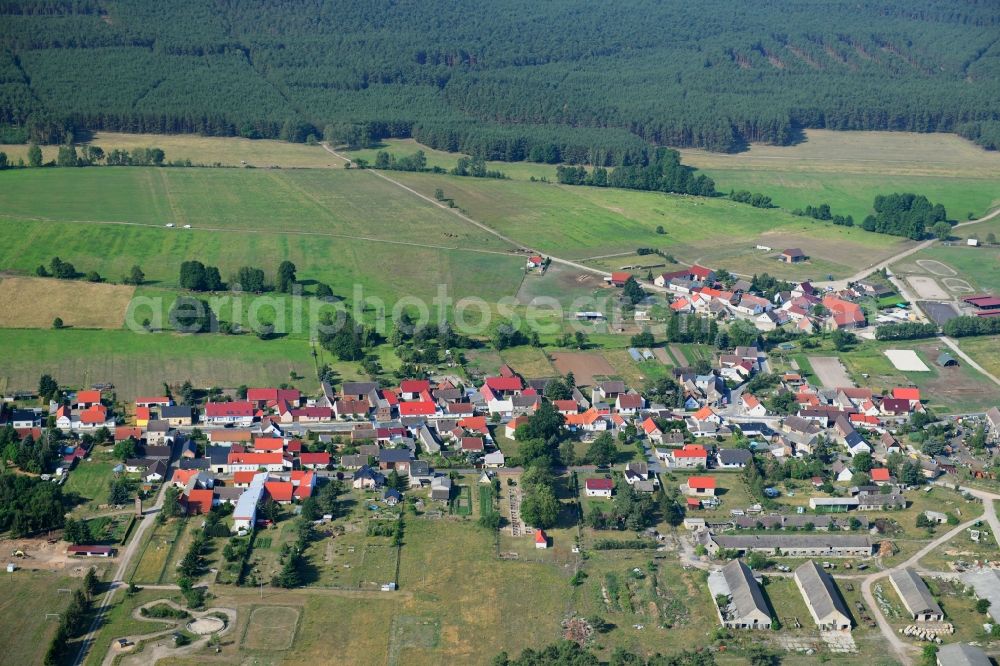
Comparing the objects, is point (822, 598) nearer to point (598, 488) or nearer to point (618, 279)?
point (598, 488)

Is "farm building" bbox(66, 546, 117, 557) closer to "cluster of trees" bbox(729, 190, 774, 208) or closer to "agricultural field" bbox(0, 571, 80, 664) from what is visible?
"agricultural field" bbox(0, 571, 80, 664)

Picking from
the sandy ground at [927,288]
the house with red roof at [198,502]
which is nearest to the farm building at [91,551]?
the house with red roof at [198,502]

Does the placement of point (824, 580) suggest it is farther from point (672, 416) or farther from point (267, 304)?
point (267, 304)

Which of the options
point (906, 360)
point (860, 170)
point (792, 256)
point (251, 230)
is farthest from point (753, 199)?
point (251, 230)

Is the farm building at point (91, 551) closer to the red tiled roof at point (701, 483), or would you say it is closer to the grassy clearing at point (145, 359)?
the grassy clearing at point (145, 359)

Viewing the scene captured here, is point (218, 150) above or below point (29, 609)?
above

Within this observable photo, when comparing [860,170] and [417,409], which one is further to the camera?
[860,170]
